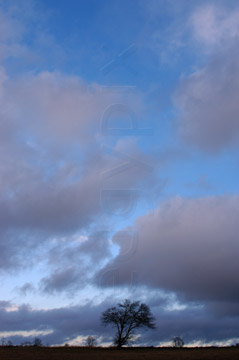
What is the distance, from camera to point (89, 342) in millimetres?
68062
